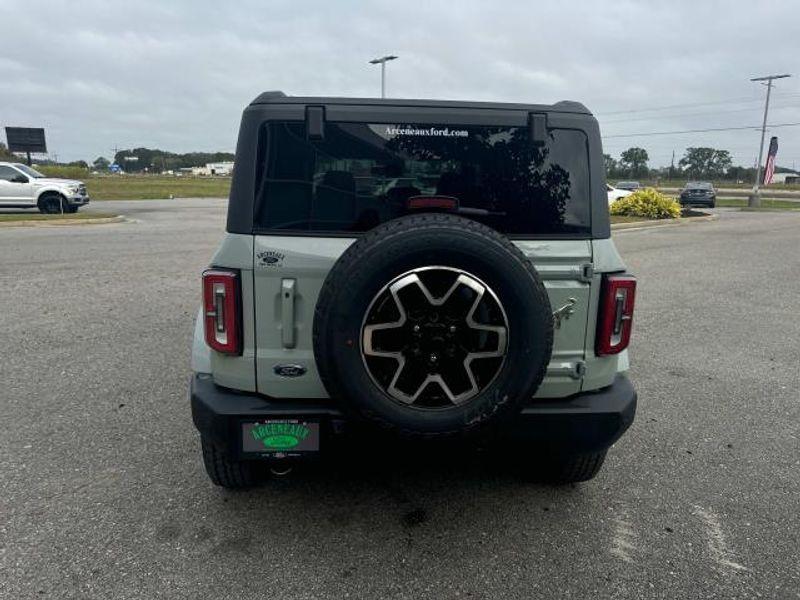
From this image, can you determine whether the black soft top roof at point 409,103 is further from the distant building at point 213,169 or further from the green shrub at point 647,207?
the distant building at point 213,169

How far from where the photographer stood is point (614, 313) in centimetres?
270

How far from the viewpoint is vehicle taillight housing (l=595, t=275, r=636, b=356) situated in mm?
2682

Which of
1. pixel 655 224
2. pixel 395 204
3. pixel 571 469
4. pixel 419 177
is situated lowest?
pixel 571 469

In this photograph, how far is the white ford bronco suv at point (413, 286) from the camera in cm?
231

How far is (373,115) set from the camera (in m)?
2.60

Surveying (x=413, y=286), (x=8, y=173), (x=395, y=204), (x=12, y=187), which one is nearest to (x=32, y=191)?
(x=12, y=187)

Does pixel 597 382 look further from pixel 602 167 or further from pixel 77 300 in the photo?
pixel 77 300

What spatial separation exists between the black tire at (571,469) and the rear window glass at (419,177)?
3.84 ft

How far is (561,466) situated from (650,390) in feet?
6.37

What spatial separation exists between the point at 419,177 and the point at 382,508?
1.62 metres

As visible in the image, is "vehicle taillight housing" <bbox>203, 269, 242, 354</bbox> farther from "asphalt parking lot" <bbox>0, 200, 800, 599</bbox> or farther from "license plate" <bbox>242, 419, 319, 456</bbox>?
"asphalt parking lot" <bbox>0, 200, 800, 599</bbox>

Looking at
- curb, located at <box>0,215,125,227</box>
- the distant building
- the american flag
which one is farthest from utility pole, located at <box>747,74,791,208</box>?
the distant building

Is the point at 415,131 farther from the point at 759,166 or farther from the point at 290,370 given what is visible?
the point at 759,166

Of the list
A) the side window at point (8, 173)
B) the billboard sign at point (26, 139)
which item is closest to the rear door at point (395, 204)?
the side window at point (8, 173)
